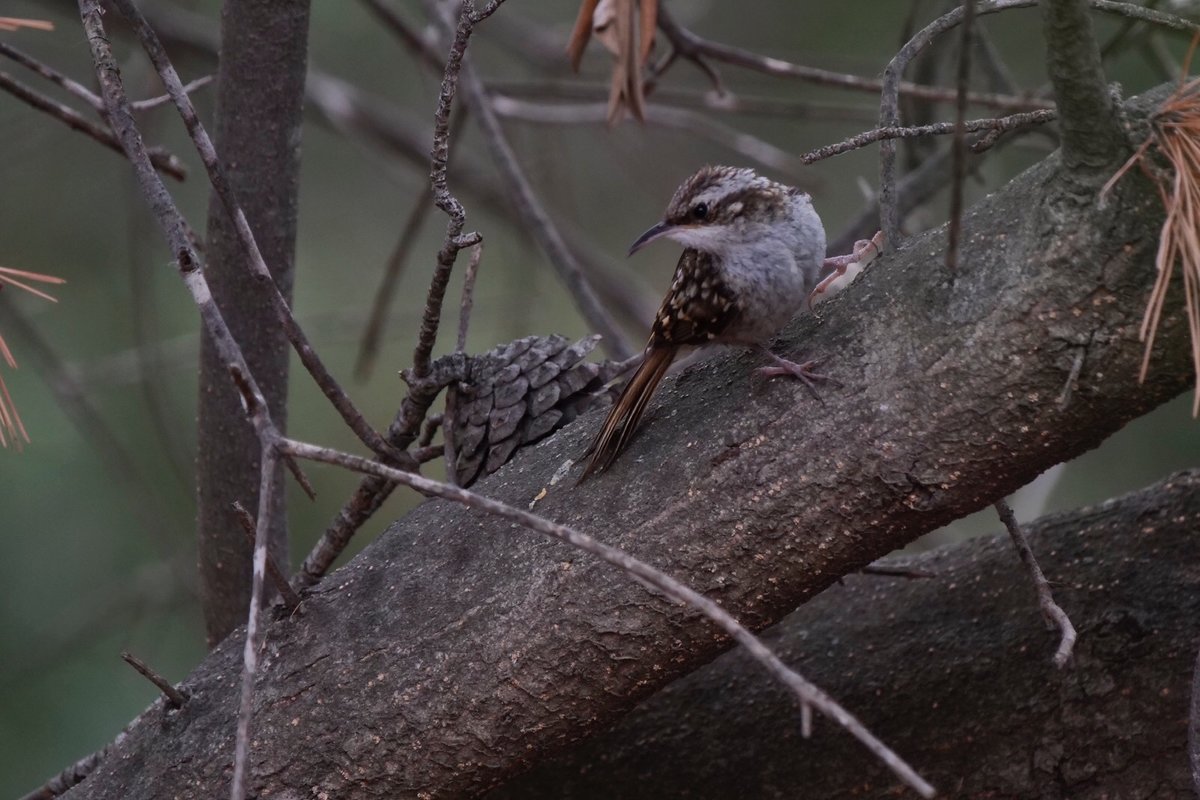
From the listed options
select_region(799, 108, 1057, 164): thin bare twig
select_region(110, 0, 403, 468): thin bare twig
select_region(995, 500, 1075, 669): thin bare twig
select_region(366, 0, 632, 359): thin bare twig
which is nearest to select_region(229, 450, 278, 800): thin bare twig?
select_region(110, 0, 403, 468): thin bare twig

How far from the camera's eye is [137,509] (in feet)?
14.4

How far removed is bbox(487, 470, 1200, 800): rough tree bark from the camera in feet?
7.44

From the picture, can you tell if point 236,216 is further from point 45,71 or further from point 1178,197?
point 1178,197

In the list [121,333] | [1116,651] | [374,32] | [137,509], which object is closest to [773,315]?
[1116,651]

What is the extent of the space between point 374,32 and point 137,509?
160 inches

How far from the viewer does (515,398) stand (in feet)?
8.63

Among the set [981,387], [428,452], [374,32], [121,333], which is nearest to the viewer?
[981,387]

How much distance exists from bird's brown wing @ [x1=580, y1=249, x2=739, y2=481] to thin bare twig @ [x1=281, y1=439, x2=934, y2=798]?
64 cm

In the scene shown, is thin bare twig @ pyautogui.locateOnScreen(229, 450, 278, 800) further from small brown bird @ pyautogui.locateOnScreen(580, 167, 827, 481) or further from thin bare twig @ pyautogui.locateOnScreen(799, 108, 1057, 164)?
thin bare twig @ pyautogui.locateOnScreen(799, 108, 1057, 164)

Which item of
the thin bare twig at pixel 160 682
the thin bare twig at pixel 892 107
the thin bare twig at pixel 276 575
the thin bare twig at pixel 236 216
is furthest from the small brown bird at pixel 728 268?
the thin bare twig at pixel 160 682

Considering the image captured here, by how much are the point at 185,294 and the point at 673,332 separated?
3.89m

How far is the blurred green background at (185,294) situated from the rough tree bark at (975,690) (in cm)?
166

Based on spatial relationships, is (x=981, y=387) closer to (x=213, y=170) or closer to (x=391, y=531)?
(x=391, y=531)

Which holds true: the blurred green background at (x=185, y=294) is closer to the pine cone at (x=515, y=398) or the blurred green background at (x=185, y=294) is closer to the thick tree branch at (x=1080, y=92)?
the pine cone at (x=515, y=398)
